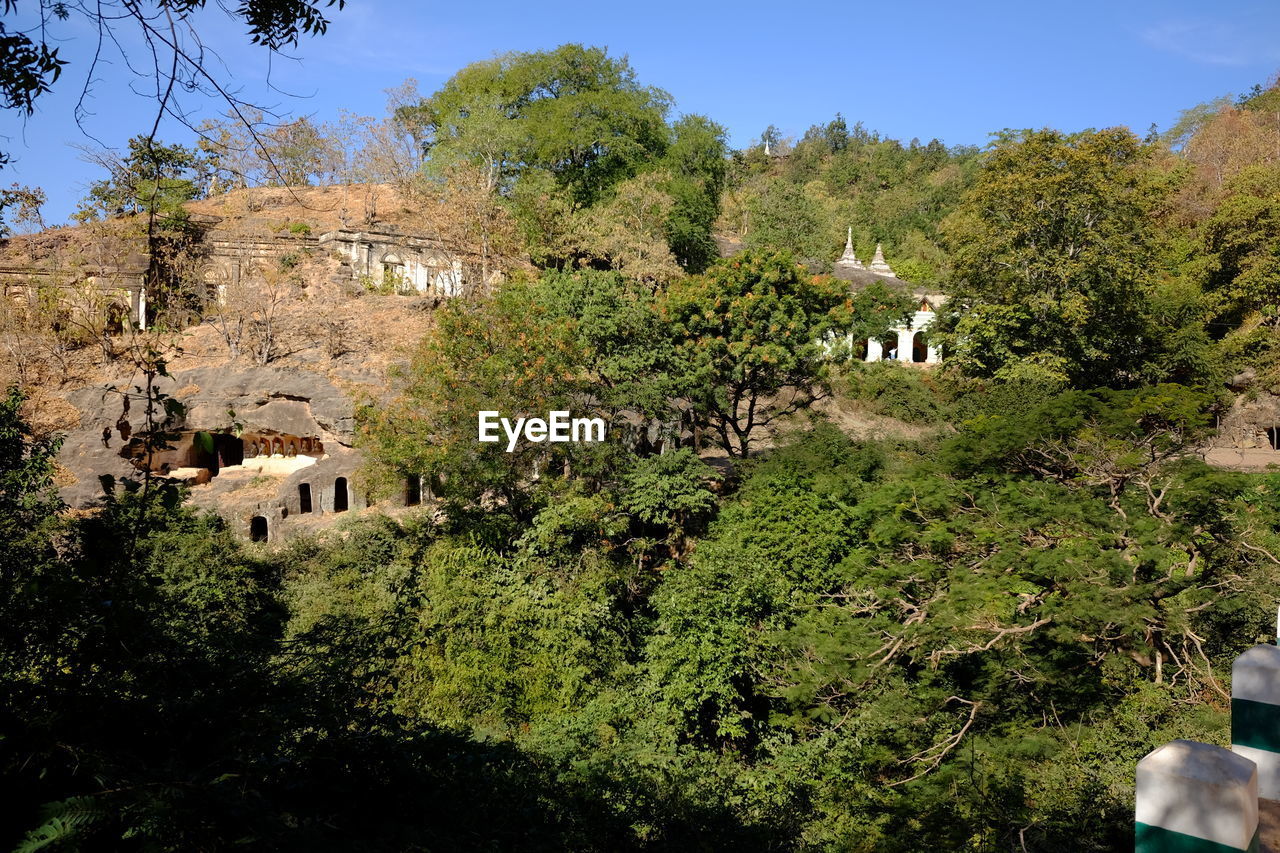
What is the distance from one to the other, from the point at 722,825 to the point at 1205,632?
597 cm

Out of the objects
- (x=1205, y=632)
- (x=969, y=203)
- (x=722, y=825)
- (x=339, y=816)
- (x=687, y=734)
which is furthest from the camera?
(x=969, y=203)

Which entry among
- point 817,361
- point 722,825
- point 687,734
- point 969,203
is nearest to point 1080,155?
point 969,203

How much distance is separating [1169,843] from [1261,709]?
2.04 ft

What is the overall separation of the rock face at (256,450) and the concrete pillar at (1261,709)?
15.9m

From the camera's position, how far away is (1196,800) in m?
1.55

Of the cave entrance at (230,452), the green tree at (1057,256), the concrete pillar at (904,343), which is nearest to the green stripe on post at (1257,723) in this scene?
the green tree at (1057,256)

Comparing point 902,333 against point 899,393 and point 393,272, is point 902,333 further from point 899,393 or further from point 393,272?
point 393,272

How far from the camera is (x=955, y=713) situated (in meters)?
8.49

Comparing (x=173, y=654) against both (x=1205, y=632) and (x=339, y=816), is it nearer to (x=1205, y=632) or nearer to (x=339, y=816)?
(x=339, y=816)

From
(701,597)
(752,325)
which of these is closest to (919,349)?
(752,325)

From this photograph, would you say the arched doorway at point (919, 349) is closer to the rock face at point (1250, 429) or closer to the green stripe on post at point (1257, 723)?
the rock face at point (1250, 429)

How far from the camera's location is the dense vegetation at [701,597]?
3.64 metres

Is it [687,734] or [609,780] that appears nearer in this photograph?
[609,780]

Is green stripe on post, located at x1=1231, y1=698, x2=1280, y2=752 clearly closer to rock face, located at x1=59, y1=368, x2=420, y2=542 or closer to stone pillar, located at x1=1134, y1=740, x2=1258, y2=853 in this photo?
stone pillar, located at x1=1134, y1=740, x2=1258, y2=853
